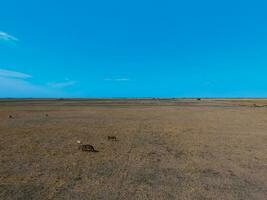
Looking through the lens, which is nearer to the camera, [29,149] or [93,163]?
[93,163]

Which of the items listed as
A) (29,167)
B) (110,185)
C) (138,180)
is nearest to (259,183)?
(138,180)

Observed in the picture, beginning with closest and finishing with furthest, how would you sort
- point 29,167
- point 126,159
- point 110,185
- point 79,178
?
point 110,185 < point 79,178 < point 29,167 < point 126,159

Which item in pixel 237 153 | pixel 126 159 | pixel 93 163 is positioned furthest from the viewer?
pixel 237 153

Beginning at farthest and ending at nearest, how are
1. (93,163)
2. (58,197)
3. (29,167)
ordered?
(93,163) < (29,167) < (58,197)

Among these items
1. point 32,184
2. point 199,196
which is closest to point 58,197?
point 32,184

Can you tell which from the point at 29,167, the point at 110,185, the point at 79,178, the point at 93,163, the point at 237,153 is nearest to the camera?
the point at 110,185

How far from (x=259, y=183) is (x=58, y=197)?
5.07 meters

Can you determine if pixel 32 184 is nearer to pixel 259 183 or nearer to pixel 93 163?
pixel 93 163

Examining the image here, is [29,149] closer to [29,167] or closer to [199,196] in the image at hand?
[29,167]

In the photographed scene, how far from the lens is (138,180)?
28.0 feet

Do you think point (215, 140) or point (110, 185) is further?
point (215, 140)

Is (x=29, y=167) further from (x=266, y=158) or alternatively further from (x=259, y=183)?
(x=266, y=158)

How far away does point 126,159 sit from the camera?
1127 cm

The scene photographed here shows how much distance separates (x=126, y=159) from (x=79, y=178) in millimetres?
2851
